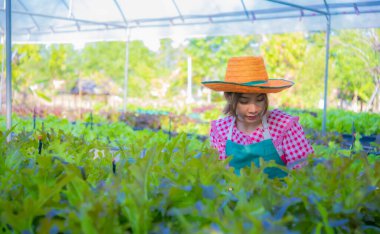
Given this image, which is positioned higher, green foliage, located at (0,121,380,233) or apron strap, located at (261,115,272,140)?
apron strap, located at (261,115,272,140)

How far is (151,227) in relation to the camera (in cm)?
110

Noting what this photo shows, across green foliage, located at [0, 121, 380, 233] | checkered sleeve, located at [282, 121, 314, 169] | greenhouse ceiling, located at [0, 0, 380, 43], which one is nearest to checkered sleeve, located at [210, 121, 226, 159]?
checkered sleeve, located at [282, 121, 314, 169]

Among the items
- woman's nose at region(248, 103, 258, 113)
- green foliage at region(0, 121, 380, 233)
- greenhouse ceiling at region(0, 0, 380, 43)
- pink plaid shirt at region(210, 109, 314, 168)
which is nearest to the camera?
green foliage at region(0, 121, 380, 233)

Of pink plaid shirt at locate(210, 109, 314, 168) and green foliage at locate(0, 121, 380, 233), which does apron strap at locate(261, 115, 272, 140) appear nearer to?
pink plaid shirt at locate(210, 109, 314, 168)

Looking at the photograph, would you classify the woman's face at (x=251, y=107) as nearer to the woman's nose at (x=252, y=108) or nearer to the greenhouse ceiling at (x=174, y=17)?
the woman's nose at (x=252, y=108)

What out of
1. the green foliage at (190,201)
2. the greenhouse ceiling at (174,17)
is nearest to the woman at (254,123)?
the green foliage at (190,201)

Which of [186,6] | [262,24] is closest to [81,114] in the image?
[186,6]

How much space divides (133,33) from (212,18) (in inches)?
78.2

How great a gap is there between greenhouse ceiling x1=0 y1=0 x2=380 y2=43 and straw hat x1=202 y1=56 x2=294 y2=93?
3.53 metres

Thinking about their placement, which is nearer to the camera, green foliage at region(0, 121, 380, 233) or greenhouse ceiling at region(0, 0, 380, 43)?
green foliage at region(0, 121, 380, 233)

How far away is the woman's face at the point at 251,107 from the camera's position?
2994 millimetres

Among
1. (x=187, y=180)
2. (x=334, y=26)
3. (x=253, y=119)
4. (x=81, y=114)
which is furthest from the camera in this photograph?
(x=81, y=114)

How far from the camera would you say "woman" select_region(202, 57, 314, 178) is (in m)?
3.03

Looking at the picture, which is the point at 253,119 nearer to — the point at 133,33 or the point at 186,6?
the point at 186,6
